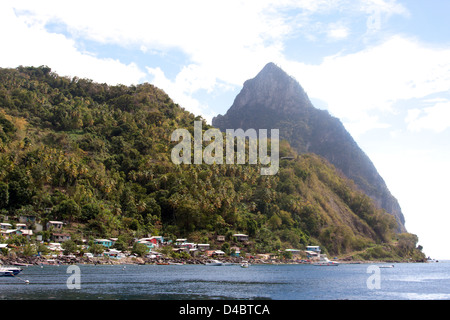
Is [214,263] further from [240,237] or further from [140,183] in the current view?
[140,183]

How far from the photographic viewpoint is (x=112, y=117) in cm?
12938

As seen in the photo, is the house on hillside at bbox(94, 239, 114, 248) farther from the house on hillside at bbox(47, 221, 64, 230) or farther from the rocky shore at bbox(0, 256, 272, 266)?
the house on hillside at bbox(47, 221, 64, 230)

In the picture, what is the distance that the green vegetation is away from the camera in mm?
83812

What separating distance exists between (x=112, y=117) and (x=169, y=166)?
31.0 metres

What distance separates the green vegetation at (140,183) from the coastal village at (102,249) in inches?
63.7

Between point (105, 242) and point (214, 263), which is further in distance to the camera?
point (214, 263)

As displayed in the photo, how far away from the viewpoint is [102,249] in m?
73.1

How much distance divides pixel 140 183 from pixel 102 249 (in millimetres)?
33009

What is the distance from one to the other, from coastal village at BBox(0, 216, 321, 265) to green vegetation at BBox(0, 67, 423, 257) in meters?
1.62

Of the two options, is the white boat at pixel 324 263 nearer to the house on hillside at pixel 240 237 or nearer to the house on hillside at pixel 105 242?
the house on hillside at pixel 240 237

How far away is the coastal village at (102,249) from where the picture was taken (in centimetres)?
6588

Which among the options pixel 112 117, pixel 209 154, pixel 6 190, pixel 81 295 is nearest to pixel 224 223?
pixel 209 154

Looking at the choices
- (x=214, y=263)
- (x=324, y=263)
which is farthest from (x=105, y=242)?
(x=324, y=263)
